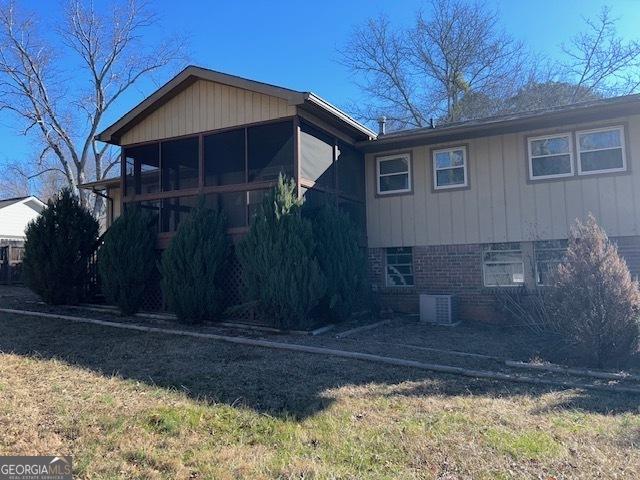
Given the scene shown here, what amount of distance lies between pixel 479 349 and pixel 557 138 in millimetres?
5300

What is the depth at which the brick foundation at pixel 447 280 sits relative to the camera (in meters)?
10.3

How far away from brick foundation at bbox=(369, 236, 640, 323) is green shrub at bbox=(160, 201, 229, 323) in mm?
4028

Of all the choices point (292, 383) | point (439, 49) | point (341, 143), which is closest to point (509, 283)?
point (341, 143)

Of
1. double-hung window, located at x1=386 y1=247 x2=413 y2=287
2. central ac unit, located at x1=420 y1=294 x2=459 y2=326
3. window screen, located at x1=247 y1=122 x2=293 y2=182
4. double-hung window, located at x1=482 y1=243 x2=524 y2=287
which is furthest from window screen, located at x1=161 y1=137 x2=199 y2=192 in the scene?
double-hung window, located at x1=482 y1=243 x2=524 y2=287

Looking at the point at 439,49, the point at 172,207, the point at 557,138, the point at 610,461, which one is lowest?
the point at 610,461

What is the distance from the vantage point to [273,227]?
327 inches

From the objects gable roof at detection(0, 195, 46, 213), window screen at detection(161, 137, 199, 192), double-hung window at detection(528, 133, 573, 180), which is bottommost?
double-hung window at detection(528, 133, 573, 180)

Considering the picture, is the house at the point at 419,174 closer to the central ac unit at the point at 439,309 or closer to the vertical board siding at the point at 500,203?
the vertical board siding at the point at 500,203

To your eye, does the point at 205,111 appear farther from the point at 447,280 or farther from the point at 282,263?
the point at 447,280

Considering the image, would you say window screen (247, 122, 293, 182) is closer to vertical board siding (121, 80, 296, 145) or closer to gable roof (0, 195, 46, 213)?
vertical board siding (121, 80, 296, 145)

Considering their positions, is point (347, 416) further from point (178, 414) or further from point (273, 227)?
point (273, 227)

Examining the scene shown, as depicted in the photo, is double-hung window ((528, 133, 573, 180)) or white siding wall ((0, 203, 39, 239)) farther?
white siding wall ((0, 203, 39, 239))

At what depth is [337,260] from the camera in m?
9.21

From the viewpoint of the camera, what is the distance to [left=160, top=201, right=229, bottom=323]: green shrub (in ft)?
29.2
